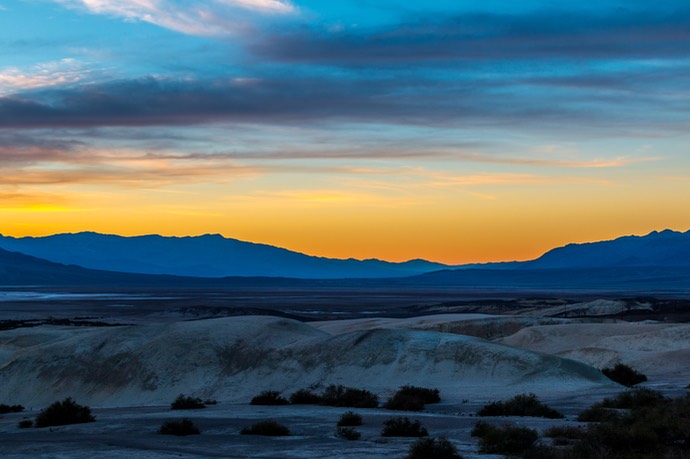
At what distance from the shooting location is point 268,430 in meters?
22.1

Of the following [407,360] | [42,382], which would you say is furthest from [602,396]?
[42,382]

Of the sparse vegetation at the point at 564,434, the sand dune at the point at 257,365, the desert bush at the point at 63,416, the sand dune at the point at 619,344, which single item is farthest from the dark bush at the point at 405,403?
the sand dune at the point at 619,344

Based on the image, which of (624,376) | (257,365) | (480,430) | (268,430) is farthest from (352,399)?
(624,376)

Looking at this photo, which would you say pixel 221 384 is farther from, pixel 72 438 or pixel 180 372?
pixel 72 438

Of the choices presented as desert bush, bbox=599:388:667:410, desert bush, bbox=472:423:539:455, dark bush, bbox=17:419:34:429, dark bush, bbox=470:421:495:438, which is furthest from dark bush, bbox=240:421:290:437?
desert bush, bbox=599:388:667:410

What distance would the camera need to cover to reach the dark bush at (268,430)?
2206cm

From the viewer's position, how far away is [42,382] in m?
45.7

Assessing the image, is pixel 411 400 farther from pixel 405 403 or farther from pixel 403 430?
pixel 403 430

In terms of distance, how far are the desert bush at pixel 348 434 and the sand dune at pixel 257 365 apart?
41.5ft

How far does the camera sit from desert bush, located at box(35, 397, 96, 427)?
26250 mm

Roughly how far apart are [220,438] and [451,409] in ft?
32.6

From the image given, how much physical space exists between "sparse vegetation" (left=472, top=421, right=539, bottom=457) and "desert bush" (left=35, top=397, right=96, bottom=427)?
12.8 m

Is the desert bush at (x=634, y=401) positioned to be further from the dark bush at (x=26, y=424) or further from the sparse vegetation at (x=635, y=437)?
the dark bush at (x=26, y=424)

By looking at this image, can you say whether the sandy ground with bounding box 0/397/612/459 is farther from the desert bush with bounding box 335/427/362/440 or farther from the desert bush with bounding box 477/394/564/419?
the desert bush with bounding box 477/394/564/419
